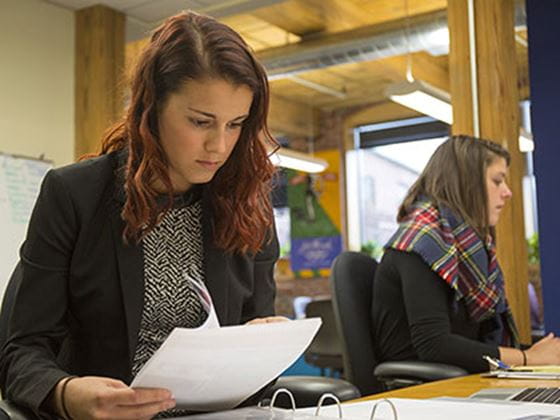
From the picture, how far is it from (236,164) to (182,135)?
18 centimetres

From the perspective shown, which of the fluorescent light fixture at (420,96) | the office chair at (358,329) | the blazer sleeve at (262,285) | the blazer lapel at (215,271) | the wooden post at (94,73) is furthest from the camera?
the fluorescent light fixture at (420,96)

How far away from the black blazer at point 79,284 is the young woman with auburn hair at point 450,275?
45.9 inches

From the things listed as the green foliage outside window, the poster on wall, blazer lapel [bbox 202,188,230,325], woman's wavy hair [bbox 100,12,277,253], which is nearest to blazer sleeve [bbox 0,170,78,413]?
woman's wavy hair [bbox 100,12,277,253]

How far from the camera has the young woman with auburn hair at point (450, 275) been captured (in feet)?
7.88

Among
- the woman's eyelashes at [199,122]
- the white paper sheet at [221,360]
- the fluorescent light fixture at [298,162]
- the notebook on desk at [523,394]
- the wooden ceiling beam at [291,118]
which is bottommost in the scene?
the notebook on desk at [523,394]

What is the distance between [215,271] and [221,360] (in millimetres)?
366

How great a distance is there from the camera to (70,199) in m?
1.34

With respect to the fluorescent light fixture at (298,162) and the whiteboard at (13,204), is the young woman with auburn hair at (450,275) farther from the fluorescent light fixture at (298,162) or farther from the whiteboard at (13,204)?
the fluorescent light fixture at (298,162)

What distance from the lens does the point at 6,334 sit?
1.33 meters

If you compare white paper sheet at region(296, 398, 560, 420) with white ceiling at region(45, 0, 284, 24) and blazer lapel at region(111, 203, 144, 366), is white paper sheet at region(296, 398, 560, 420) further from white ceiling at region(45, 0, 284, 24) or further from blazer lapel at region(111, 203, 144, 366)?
white ceiling at region(45, 0, 284, 24)

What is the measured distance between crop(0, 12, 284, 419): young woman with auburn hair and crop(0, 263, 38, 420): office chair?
15 mm

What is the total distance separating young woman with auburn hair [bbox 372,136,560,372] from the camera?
240cm

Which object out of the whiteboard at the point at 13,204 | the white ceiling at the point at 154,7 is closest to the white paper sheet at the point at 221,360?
the whiteboard at the point at 13,204

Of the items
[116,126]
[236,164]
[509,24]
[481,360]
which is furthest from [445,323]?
[509,24]
